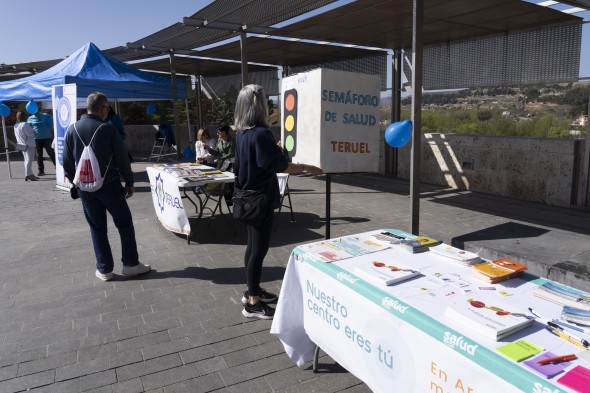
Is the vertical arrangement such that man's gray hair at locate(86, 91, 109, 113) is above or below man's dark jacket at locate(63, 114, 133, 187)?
above

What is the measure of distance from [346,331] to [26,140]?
36.7 ft

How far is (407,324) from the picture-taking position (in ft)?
5.56

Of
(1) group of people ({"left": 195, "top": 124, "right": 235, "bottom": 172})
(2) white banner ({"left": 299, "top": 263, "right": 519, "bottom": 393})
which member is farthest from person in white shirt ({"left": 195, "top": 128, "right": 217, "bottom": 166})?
(2) white banner ({"left": 299, "top": 263, "right": 519, "bottom": 393})

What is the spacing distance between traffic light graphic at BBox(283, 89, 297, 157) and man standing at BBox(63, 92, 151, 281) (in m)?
1.57

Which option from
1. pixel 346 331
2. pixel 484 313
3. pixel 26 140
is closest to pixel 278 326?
pixel 346 331

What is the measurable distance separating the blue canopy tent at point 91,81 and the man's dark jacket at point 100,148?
5.41m

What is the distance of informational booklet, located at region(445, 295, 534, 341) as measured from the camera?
1486 millimetres

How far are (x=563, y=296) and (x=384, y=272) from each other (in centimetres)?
71

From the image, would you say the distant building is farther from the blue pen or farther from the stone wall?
the blue pen

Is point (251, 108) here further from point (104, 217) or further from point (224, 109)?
point (224, 109)

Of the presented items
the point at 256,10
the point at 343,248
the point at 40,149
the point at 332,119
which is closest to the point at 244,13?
the point at 256,10

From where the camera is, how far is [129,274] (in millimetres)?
4285

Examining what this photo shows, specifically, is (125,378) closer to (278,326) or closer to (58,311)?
(278,326)

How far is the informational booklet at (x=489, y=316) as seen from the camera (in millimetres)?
1486
